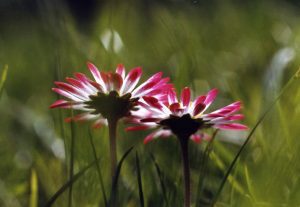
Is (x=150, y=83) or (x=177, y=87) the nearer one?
(x=150, y=83)

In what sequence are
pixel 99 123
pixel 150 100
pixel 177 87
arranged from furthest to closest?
pixel 177 87
pixel 99 123
pixel 150 100

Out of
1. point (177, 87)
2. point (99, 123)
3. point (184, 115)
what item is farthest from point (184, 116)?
point (177, 87)

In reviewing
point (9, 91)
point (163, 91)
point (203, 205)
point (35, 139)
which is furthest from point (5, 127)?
point (163, 91)

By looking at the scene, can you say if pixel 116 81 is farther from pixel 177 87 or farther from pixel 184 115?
pixel 177 87

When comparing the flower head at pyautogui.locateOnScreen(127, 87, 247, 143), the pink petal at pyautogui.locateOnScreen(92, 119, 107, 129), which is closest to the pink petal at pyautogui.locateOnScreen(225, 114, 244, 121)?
the flower head at pyautogui.locateOnScreen(127, 87, 247, 143)

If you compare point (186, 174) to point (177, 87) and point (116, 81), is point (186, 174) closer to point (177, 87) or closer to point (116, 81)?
point (116, 81)

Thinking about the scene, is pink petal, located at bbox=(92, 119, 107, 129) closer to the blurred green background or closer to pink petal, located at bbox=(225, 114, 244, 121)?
the blurred green background

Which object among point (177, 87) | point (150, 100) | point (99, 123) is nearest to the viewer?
point (150, 100)

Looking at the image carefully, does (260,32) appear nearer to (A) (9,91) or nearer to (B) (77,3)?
(A) (9,91)
